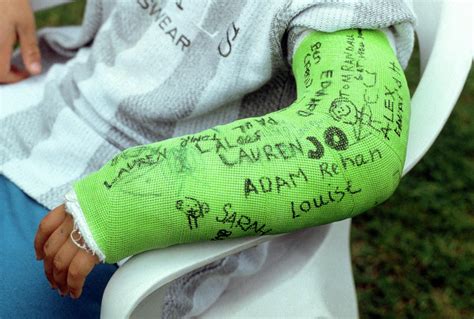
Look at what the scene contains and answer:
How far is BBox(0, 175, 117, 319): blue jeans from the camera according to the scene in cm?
90

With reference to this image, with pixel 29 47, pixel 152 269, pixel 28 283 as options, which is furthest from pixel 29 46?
pixel 152 269

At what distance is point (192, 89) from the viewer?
3.41 ft

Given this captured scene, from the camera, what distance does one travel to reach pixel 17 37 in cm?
127

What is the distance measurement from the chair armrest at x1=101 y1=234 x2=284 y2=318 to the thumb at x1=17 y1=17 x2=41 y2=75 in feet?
1.92

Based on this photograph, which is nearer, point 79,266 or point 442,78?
point 79,266

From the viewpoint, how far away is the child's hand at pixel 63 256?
79cm

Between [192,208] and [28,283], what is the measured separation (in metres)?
0.29

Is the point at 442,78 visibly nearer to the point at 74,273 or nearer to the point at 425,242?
the point at 74,273

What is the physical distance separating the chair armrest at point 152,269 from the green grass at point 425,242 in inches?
35.1

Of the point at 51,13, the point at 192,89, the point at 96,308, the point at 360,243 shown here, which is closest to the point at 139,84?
the point at 192,89

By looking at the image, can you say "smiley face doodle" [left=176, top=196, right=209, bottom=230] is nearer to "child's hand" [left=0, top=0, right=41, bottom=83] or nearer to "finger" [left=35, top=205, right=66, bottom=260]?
"finger" [left=35, top=205, right=66, bottom=260]

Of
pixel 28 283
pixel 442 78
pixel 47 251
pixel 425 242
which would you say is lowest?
pixel 425 242

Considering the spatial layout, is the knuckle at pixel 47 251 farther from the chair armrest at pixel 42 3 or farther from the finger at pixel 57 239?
the chair armrest at pixel 42 3

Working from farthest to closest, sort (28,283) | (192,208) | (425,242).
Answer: (425,242) → (28,283) → (192,208)
